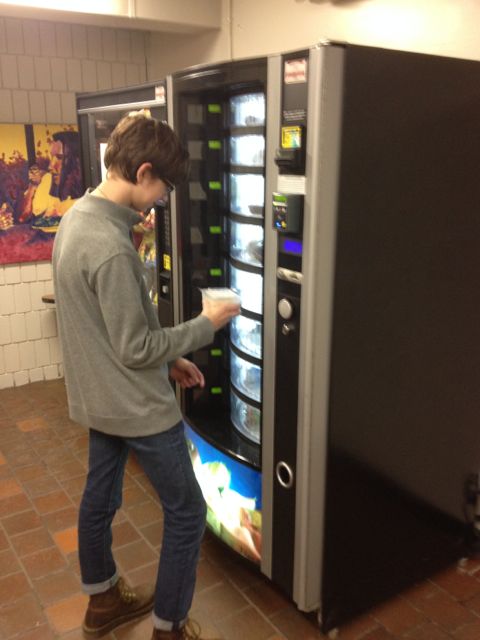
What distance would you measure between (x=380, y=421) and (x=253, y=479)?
50cm

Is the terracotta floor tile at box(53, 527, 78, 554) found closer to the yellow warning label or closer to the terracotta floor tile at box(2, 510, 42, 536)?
the terracotta floor tile at box(2, 510, 42, 536)

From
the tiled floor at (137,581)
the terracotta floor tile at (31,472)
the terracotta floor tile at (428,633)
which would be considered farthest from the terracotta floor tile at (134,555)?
the terracotta floor tile at (428,633)

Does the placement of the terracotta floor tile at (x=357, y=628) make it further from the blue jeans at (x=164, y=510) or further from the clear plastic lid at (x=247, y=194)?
the clear plastic lid at (x=247, y=194)

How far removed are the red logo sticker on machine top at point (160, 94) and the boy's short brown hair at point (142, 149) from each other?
0.71 meters

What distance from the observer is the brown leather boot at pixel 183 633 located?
1.85m

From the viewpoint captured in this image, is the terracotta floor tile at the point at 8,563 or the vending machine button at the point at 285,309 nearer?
the vending machine button at the point at 285,309

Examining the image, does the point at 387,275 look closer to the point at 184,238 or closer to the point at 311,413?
the point at 311,413

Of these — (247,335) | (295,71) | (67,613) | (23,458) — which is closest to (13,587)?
(67,613)

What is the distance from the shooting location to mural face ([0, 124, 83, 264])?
3.93 meters

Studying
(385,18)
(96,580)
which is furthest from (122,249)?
(385,18)

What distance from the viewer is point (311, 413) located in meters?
1.75

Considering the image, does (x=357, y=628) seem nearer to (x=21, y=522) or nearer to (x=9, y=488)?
(x=21, y=522)

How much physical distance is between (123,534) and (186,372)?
1010 millimetres

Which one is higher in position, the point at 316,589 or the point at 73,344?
the point at 73,344
